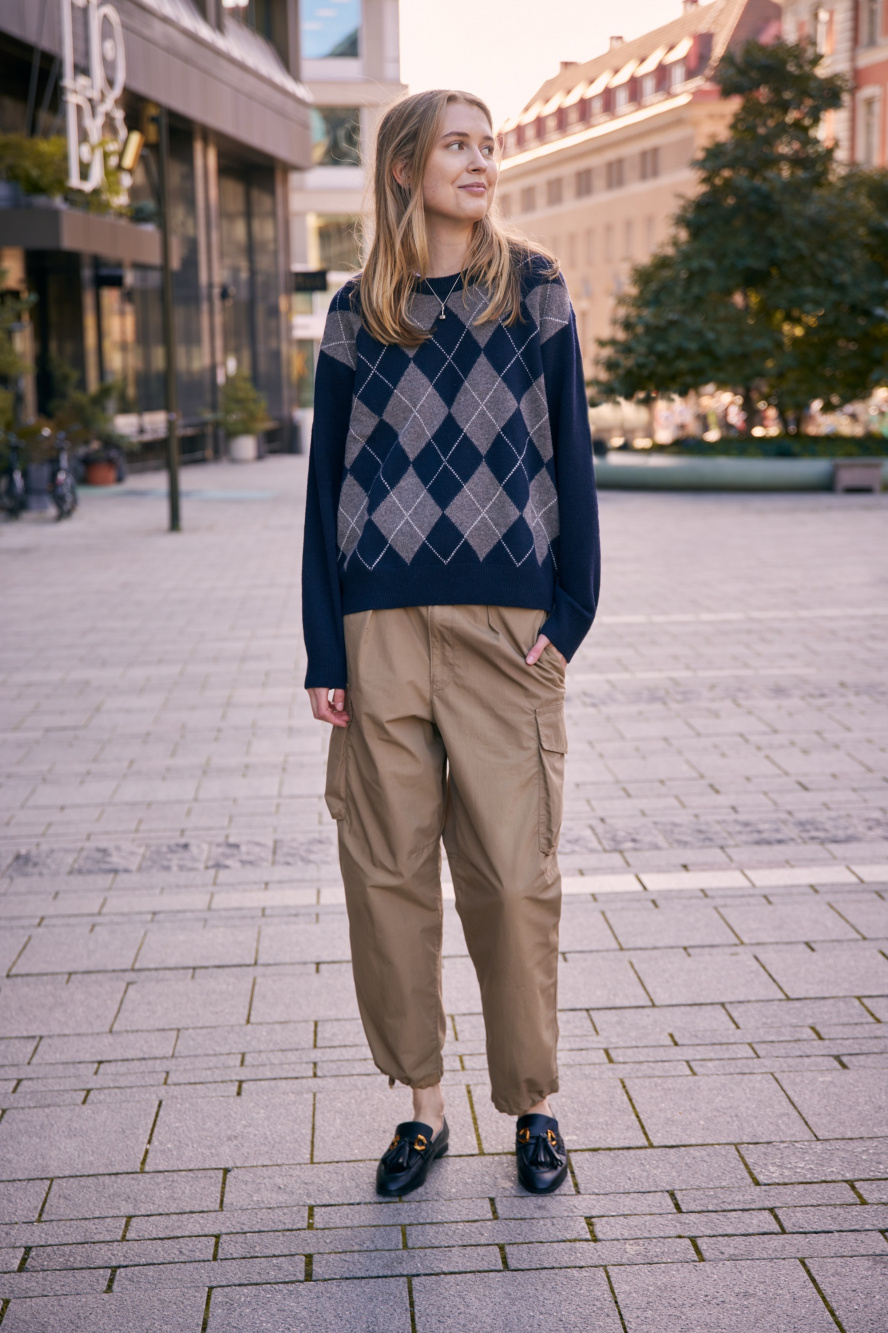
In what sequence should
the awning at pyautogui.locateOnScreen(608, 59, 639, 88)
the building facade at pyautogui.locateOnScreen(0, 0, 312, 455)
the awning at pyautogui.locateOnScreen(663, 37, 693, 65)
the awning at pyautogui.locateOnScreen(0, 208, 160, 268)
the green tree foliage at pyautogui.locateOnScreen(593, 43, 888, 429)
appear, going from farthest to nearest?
the awning at pyautogui.locateOnScreen(608, 59, 639, 88), the awning at pyautogui.locateOnScreen(663, 37, 693, 65), the green tree foliage at pyautogui.locateOnScreen(593, 43, 888, 429), the building facade at pyautogui.locateOnScreen(0, 0, 312, 455), the awning at pyautogui.locateOnScreen(0, 208, 160, 268)

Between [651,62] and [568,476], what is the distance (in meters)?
73.3

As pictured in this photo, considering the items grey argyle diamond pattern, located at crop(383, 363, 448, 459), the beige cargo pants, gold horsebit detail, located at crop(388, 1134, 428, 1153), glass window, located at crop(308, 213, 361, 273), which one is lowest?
gold horsebit detail, located at crop(388, 1134, 428, 1153)

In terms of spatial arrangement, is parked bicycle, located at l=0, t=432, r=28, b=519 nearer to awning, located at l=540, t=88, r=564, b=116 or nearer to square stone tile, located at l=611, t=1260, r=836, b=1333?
square stone tile, located at l=611, t=1260, r=836, b=1333

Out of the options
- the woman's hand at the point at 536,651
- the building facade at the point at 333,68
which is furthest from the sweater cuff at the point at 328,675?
the building facade at the point at 333,68

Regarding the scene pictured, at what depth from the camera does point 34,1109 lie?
10.5 feet

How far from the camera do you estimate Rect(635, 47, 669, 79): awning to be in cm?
6906

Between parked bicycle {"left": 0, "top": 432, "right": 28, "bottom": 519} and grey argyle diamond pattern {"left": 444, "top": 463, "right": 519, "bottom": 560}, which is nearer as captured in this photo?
grey argyle diamond pattern {"left": 444, "top": 463, "right": 519, "bottom": 560}

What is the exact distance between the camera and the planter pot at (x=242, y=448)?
33188mm

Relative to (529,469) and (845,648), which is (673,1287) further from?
(845,648)

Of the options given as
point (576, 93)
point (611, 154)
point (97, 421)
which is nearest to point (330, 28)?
point (611, 154)

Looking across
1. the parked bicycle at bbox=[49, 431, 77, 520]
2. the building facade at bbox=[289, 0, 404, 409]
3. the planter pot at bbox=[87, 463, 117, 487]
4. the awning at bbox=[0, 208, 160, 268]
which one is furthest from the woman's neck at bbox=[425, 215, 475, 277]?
the building facade at bbox=[289, 0, 404, 409]

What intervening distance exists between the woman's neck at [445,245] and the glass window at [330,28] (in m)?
53.1

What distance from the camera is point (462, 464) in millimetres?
2734

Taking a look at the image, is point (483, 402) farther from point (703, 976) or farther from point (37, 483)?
point (37, 483)
